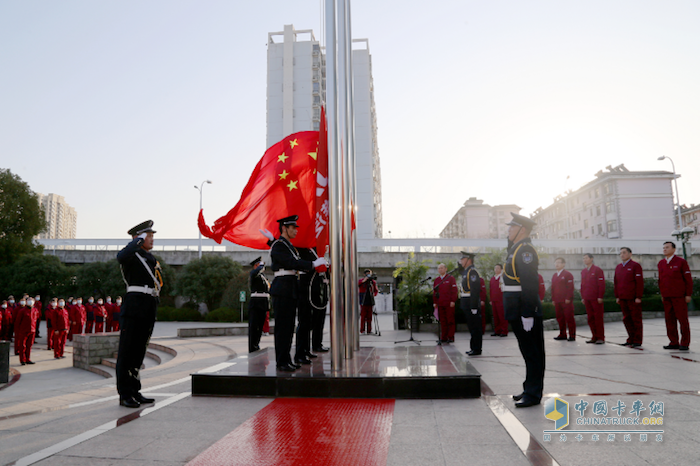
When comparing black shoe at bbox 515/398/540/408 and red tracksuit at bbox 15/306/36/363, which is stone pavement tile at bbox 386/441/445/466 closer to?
black shoe at bbox 515/398/540/408

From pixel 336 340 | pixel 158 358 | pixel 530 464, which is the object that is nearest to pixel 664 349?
pixel 336 340

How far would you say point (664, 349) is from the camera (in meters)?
9.00

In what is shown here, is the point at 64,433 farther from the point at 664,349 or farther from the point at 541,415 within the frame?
the point at 664,349

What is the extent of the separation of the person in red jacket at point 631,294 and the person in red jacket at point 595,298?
1.86ft

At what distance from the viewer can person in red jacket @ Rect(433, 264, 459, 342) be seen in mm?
11406

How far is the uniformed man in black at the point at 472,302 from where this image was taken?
9000 millimetres

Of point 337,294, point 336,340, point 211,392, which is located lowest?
point 211,392

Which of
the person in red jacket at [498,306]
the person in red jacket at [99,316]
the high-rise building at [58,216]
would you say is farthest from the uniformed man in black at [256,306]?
the high-rise building at [58,216]

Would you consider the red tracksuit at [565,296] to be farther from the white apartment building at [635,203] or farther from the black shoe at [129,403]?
the white apartment building at [635,203]

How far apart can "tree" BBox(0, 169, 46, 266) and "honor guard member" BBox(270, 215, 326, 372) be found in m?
35.5

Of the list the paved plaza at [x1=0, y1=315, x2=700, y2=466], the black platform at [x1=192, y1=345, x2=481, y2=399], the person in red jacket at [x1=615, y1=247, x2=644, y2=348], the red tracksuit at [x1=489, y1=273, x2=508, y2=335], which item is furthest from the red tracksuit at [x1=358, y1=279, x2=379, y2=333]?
the black platform at [x1=192, y1=345, x2=481, y2=399]

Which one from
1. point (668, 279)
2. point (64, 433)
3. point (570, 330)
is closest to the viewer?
point (64, 433)

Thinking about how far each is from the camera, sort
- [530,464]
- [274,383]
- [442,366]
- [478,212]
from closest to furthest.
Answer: [530,464] → [274,383] → [442,366] → [478,212]

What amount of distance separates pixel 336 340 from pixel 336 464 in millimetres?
2910
